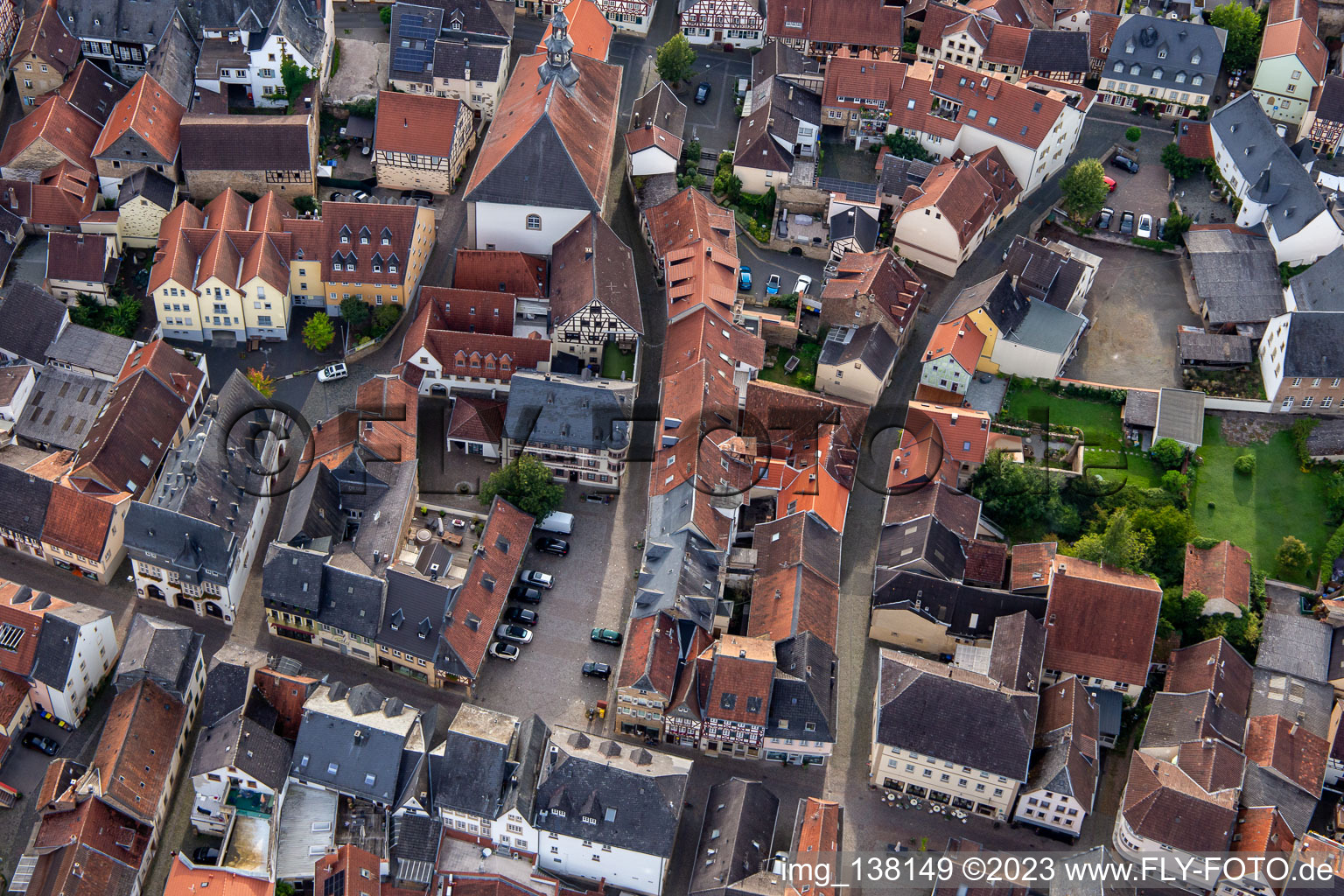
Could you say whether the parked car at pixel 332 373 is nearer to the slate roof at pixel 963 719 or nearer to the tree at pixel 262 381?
the tree at pixel 262 381

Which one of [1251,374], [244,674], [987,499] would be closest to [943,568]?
[987,499]

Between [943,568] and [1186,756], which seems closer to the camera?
[1186,756]

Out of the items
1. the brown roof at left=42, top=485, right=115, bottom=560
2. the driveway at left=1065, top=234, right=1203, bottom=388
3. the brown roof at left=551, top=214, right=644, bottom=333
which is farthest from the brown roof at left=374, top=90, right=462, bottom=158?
the driveway at left=1065, top=234, right=1203, bottom=388

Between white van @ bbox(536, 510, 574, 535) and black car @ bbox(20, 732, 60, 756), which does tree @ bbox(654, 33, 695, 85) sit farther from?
black car @ bbox(20, 732, 60, 756)

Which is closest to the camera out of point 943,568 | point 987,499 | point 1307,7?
point 943,568

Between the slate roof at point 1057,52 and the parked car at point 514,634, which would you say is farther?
the slate roof at point 1057,52

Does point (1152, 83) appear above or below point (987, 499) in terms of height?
above

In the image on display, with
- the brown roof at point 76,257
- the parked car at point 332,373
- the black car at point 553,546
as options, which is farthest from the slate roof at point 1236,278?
the brown roof at point 76,257

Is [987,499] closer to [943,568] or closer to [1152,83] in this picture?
[943,568]
